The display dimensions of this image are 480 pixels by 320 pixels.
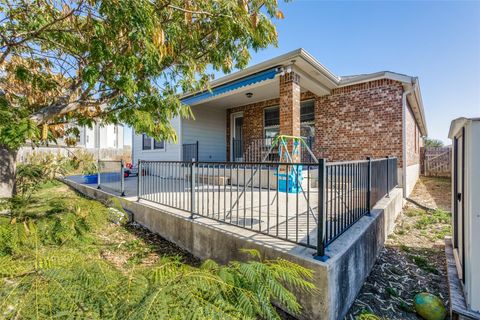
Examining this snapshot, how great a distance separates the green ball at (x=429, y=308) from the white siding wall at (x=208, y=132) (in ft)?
29.0

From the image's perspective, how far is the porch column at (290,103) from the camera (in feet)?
20.7

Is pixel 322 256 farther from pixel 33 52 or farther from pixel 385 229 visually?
pixel 33 52

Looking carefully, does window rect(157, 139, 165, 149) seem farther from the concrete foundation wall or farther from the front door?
the concrete foundation wall

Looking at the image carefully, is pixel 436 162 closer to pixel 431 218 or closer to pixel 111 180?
pixel 431 218

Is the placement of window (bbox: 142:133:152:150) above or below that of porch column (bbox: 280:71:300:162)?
below

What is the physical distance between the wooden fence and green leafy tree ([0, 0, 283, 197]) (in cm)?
1370

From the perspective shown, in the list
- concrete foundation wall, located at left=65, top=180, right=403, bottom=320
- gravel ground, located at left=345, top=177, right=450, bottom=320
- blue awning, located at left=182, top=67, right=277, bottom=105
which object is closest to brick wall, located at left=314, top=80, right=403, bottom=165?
gravel ground, located at left=345, top=177, right=450, bottom=320

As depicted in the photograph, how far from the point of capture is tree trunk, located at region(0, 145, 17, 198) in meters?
2.83

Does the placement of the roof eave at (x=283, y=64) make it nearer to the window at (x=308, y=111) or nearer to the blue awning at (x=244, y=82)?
the blue awning at (x=244, y=82)

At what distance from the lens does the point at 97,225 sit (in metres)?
2.45

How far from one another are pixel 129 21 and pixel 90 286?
7.77 ft

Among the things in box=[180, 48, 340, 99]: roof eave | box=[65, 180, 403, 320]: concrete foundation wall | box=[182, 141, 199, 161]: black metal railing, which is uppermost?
box=[180, 48, 340, 99]: roof eave

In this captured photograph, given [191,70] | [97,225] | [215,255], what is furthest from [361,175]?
[97,225]

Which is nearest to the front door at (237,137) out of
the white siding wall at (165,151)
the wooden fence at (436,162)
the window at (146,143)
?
the white siding wall at (165,151)
